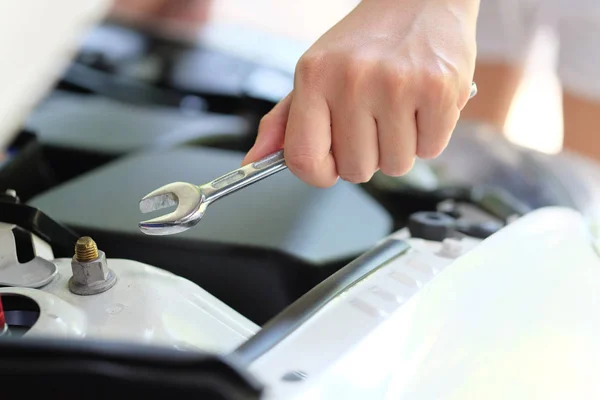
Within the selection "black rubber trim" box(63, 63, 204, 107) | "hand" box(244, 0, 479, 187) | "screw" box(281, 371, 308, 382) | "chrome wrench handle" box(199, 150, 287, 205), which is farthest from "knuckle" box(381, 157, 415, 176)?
"black rubber trim" box(63, 63, 204, 107)

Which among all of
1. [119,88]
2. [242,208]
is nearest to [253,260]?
[242,208]

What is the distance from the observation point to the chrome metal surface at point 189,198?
414mm

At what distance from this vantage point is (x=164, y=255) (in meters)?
0.56

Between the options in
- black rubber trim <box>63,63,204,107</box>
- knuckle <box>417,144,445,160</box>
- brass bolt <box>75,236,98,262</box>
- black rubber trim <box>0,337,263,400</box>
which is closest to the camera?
black rubber trim <box>0,337,263,400</box>

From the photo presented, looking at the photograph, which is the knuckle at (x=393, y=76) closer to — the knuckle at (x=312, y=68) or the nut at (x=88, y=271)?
the knuckle at (x=312, y=68)

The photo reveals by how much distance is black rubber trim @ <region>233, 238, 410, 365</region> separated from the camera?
35 centimetres

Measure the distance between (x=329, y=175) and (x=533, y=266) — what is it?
18 cm

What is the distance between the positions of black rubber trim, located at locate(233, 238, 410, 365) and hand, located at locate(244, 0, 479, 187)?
0.07 meters

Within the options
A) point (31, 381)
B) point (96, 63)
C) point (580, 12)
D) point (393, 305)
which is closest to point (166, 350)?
point (31, 381)

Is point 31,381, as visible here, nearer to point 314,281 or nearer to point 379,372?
point 379,372

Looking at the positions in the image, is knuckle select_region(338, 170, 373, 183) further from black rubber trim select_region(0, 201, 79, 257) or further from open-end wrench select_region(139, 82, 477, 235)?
black rubber trim select_region(0, 201, 79, 257)

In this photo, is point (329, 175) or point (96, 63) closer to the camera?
point (329, 175)

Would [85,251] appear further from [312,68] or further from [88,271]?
[312,68]

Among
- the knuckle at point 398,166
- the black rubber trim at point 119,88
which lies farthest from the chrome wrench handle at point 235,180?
the black rubber trim at point 119,88
